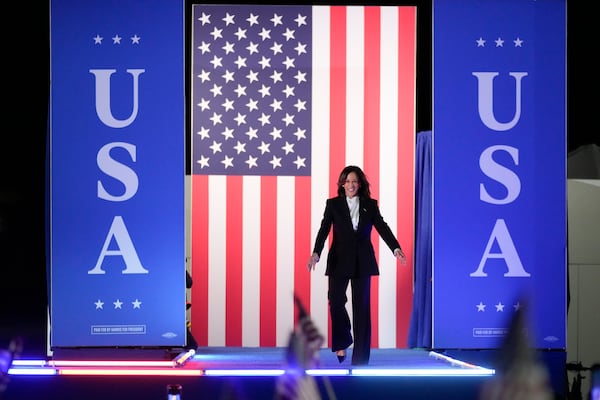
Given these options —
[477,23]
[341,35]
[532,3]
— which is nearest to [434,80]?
[477,23]

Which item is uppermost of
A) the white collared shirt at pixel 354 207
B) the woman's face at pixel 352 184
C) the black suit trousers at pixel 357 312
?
the woman's face at pixel 352 184

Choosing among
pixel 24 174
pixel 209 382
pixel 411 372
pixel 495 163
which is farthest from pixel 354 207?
pixel 24 174

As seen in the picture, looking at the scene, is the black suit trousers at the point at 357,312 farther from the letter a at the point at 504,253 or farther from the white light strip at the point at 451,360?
the letter a at the point at 504,253

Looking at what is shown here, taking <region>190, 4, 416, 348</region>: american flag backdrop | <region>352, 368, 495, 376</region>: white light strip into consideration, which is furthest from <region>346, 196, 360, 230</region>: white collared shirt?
<region>190, 4, 416, 348</region>: american flag backdrop

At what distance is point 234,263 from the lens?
7.79 metres

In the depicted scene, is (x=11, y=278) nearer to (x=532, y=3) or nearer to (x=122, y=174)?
(x=122, y=174)

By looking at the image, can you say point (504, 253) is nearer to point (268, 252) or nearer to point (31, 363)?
point (268, 252)

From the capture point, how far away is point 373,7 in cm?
776

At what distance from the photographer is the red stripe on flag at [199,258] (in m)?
7.77

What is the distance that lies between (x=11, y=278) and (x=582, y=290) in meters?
4.90

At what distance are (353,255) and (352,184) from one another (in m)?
0.52

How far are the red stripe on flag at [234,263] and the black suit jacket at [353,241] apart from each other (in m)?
1.64

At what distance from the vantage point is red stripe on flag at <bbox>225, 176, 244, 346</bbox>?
25.5 feet

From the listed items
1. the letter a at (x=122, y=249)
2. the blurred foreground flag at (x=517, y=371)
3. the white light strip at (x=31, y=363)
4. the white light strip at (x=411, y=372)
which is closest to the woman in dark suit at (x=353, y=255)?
the white light strip at (x=411, y=372)
